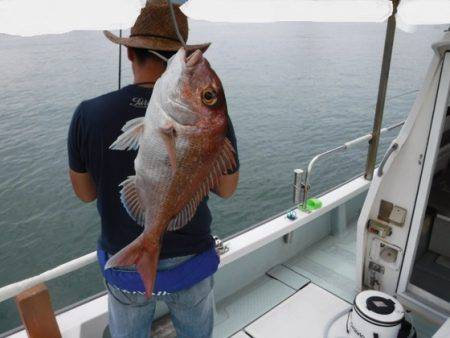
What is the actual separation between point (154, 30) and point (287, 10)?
36.0 inches

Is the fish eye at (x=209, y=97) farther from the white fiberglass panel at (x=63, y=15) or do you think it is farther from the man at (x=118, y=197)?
the white fiberglass panel at (x=63, y=15)

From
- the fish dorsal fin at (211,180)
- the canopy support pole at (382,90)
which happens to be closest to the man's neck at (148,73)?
the fish dorsal fin at (211,180)

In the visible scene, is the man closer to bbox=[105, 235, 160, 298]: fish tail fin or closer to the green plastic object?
bbox=[105, 235, 160, 298]: fish tail fin

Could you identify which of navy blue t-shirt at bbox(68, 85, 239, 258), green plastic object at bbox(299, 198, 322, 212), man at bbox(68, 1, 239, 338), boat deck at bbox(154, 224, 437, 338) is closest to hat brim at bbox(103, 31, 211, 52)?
man at bbox(68, 1, 239, 338)

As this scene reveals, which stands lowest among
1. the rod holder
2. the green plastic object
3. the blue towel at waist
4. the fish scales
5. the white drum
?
the white drum

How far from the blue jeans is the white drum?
1.16 m

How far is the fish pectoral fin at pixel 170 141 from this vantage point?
3.75ft

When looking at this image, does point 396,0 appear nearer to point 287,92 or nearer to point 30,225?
point 30,225

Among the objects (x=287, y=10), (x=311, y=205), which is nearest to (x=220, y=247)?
(x=311, y=205)

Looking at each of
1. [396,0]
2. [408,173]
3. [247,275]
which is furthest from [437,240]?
[396,0]

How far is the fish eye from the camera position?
113 cm

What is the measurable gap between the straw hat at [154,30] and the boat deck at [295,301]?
6.52 ft

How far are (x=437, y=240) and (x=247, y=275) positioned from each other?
5.20ft

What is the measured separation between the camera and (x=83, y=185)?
1.57 metres
